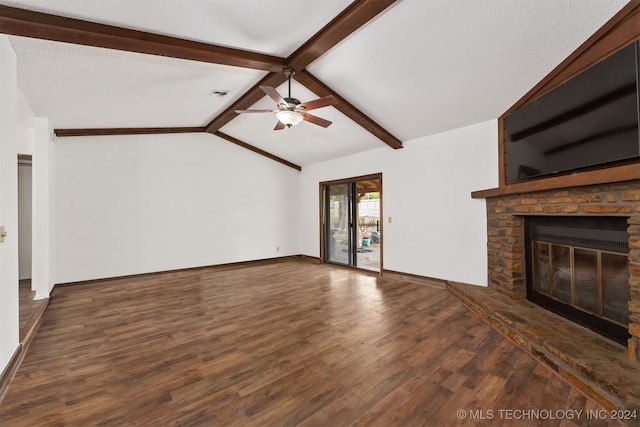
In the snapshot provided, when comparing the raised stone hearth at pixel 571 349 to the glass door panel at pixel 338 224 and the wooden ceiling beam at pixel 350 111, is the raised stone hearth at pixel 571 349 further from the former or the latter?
the glass door panel at pixel 338 224

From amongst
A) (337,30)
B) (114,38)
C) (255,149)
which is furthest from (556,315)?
(255,149)

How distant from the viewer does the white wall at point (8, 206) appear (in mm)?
2092

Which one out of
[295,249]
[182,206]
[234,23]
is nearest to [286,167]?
[295,249]

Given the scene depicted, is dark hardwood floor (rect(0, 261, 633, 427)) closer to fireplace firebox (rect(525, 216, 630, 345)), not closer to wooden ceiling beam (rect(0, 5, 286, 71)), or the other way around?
fireplace firebox (rect(525, 216, 630, 345))

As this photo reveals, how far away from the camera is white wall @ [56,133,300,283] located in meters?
4.75

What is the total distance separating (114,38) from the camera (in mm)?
2391

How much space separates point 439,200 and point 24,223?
24.4ft

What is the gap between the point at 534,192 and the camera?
3096mm

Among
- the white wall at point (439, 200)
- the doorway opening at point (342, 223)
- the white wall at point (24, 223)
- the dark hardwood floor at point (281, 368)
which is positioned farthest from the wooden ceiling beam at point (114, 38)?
the white wall at point (24, 223)

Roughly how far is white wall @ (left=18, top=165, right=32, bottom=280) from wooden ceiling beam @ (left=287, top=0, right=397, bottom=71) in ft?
18.0

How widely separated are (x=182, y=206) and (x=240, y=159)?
1.66 m

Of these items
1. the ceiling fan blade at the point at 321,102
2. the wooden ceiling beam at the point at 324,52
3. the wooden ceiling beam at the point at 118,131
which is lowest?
the ceiling fan blade at the point at 321,102

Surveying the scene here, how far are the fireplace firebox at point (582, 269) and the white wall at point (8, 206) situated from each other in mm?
4962

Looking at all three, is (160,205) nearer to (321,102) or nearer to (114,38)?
(114,38)
